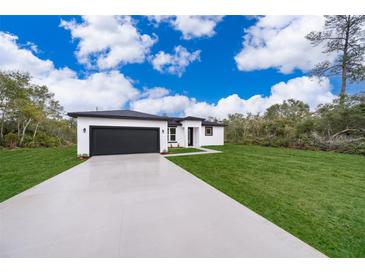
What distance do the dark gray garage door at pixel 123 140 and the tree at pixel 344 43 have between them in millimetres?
16184

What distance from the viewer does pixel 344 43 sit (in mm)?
13367

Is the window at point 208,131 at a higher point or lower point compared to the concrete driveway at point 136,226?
higher

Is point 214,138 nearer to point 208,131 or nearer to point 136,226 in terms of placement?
point 208,131

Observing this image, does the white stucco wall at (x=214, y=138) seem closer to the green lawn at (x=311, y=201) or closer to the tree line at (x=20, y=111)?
the green lawn at (x=311, y=201)

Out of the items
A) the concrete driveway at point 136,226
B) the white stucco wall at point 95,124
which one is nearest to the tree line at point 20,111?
the white stucco wall at point 95,124

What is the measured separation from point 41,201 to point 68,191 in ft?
1.84

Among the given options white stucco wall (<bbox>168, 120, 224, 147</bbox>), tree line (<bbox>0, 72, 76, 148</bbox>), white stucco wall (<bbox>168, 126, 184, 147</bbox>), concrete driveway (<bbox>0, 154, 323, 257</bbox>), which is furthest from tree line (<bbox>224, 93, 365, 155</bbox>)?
tree line (<bbox>0, 72, 76, 148</bbox>)

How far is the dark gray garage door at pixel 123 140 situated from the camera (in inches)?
359

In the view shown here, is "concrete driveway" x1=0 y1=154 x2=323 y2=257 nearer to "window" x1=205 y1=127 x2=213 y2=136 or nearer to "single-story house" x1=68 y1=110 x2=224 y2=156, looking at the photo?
"single-story house" x1=68 y1=110 x2=224 y2=156

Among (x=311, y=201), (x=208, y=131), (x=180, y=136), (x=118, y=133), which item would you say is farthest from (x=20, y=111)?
(x=311, y=201)

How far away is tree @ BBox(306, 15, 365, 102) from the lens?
12750 mm

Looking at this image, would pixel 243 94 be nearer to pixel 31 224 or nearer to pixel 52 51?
pixel 52 51

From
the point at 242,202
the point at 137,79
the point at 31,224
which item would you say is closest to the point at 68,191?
the point at 31,224

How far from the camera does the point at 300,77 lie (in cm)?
1459
